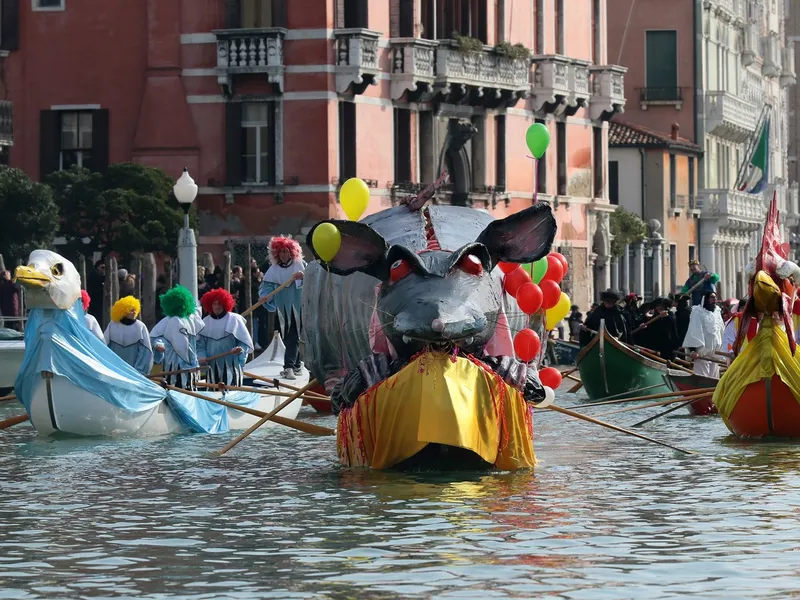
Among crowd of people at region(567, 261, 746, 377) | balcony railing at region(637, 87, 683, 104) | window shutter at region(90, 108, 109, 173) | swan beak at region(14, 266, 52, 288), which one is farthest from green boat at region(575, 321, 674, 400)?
balcony railing at region(637, 87, 683, 104)

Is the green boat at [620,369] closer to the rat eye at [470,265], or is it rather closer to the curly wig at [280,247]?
the curly wig at [280,247]

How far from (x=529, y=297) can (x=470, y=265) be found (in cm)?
100

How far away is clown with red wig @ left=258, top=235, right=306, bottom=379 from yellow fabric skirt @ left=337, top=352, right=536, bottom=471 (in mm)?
8662

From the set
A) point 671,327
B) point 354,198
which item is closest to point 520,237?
point 354,198

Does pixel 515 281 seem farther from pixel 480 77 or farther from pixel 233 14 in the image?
pixel 480 77

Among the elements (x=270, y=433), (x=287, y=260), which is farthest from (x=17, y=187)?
(x=270, y=433)

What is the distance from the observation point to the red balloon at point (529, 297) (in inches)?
651

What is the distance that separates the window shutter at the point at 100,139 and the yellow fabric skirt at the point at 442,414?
2449 centimetres

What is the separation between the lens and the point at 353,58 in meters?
39.0

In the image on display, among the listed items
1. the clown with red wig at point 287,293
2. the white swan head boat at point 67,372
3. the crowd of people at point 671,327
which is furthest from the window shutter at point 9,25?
the white swan head boat at point 67,372

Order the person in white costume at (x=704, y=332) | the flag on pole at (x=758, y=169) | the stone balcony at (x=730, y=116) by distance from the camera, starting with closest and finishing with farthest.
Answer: the person in white costume at (x=704, y=332) < the stone balcony at (x=730, y=116) < the flag on pole at (x=758, y=169)

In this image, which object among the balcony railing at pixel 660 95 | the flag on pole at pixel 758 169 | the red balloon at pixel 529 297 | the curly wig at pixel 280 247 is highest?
the balcony railing at pixel 660 95

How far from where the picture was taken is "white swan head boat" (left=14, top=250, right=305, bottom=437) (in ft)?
65.0

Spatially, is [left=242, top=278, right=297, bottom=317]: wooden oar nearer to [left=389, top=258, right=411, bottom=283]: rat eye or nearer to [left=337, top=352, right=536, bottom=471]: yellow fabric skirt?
[left=337, top=352, right=536, bottom=471]: yellow fabric skirt
